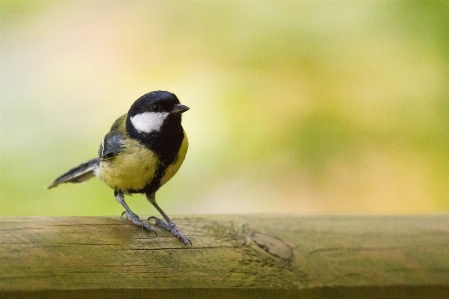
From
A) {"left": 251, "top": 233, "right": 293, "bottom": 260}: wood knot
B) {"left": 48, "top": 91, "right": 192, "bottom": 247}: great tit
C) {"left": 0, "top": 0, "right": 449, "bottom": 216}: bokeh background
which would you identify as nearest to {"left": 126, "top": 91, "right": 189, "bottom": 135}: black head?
{"left": 48, "top": 91, "right": 192, "bottom": 247}: great tit

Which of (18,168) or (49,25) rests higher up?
(49,25)

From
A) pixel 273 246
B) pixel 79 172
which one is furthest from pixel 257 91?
pixel 273 246

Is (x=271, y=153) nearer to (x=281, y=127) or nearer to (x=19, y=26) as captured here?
(x=281, y=127)

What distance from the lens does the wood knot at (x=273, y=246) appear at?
1.53m

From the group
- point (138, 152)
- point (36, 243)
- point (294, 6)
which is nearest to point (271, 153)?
point (294, 6)

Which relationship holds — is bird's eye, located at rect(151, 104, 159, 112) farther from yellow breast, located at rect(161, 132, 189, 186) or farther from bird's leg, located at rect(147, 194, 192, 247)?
bird's leg, located at rect(147, 194, 192, 247)

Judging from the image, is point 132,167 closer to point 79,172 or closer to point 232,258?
point 79,172

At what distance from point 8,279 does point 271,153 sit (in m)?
1.67

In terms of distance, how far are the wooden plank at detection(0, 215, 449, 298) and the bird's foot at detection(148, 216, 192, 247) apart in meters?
0.02

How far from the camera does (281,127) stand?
2764mm

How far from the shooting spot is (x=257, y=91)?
286 cm

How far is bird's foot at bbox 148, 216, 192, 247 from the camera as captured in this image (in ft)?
4.86

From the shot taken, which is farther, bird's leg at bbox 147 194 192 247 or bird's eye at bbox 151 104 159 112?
bird's eye at bbox 151 104 159 112

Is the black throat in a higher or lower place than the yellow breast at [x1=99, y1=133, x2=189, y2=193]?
higher
